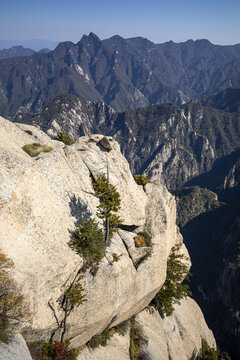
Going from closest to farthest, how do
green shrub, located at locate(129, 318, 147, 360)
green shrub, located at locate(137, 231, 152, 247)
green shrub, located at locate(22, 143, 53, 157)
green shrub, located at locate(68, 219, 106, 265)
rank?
green shrub, located at locate(68, 219, 106, 265), green shrub, located at locate(22, 143, 53, 157), green shrub, located at locate(129, 318, 147, 360), green shrub, located at locate(137, 231, 152, 247)

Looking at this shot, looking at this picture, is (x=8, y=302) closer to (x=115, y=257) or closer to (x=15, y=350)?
(x=15, y=350)

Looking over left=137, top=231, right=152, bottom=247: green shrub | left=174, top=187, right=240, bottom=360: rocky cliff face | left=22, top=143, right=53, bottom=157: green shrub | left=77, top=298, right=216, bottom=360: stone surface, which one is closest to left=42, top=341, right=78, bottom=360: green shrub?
left=77, top=298, right=216, bottom=360: stone surface

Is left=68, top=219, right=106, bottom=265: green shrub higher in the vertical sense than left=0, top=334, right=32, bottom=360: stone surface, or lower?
higher

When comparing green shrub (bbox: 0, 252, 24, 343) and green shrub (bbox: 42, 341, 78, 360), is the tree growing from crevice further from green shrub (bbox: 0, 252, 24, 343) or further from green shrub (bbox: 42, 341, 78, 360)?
green shrub (bbox: 0, 252, 24, 343)

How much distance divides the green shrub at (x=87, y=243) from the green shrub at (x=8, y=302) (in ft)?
25.7

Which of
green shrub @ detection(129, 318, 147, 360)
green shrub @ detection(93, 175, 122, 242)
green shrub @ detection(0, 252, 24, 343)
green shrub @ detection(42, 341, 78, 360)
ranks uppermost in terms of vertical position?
green shrub @ detection(93, 175, 122, 242)

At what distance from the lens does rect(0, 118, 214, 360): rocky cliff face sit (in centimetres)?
2323

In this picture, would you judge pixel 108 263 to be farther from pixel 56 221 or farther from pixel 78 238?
pixel 56 221

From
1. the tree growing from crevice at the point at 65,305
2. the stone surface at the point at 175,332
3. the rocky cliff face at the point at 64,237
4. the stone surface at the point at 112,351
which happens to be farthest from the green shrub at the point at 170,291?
the tree growing from crevice at the point at 65,305

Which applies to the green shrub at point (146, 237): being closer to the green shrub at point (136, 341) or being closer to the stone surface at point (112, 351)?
the green shrub at point (136, 341)

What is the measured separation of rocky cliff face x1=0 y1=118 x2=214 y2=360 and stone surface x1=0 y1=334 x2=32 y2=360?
1240 mm

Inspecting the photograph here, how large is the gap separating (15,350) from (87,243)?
12269 mm

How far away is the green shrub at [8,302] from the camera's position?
19938 mm

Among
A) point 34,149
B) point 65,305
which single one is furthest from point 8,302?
point 34,149
